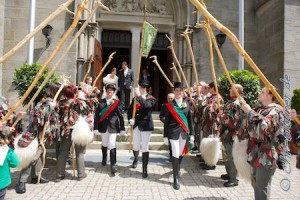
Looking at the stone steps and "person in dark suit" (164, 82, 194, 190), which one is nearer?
"person in dark suit" (164, 82, 194, 190)

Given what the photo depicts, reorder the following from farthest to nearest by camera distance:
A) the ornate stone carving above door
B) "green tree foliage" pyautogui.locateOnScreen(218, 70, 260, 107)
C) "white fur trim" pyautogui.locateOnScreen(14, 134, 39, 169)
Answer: the ornate stone carving above door
"green tree foliage" pyautogui.locateOnScreen(218, 70, 260, 107)
"white fur trim" pyautogui.locateOnScreen(14, 134, 39, 169)

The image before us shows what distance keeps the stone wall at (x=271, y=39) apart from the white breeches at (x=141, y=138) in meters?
6.49

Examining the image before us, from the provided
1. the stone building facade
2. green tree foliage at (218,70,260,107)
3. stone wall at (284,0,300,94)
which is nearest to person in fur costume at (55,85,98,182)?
green tree foliage at (218,70,260,107)

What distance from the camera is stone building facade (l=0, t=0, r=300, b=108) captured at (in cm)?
980

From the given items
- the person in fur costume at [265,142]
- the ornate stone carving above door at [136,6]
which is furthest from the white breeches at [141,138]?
the ornate stone carving above door at [136,6]

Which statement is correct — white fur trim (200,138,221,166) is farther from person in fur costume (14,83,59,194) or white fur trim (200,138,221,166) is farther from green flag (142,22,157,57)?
person in fur costume (14,83,59,194)

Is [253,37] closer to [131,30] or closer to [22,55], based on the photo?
[131,30]

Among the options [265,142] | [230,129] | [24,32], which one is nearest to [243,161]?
[265,142]

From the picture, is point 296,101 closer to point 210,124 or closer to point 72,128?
point 210,124

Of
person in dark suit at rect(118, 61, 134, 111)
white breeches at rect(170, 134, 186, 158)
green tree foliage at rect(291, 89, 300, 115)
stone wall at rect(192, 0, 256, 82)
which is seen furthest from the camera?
stone wall at rect(192, 0, 256, 82)

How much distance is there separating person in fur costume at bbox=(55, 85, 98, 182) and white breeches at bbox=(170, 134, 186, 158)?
1.69m

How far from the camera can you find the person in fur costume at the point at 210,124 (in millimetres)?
5398

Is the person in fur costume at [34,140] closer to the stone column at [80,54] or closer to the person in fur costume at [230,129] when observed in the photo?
the person in fur costume at [230,129]

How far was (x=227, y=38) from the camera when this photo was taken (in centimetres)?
1141
